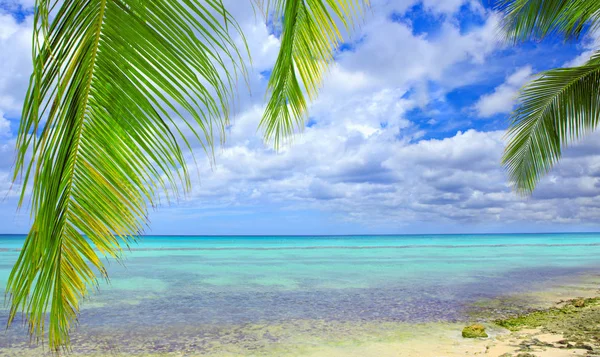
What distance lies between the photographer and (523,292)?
33.8 feet

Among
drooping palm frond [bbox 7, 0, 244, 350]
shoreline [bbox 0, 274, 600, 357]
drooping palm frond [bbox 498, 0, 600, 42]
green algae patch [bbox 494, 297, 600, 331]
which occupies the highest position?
drooping palm frond [bbox 498, 0, 600, 42]

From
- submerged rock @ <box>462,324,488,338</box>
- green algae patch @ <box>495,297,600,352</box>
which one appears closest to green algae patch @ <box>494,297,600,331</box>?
green algae patch @ <box>495,297,600,352</box>

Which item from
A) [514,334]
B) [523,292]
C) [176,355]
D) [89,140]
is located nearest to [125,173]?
[89,140]

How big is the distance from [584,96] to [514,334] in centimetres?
342

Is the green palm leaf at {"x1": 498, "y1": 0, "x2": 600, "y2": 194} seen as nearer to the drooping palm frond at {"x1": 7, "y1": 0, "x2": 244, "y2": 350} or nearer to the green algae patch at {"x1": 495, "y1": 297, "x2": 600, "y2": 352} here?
the green algae patch at {"x1": 495, "y1": 297, "x2": 600, "y2": 352}

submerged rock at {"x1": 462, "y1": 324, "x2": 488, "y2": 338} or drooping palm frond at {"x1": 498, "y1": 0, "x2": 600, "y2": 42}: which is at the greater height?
drooping palm frond at {"x1": 498, "y1": 0, "x2": 600, "y2": 42}

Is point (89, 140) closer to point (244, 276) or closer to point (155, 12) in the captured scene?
point (155, 12)

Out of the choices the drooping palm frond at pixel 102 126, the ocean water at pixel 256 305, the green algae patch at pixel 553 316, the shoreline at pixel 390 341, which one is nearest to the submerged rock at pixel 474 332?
the shoreline at pixel 390 341

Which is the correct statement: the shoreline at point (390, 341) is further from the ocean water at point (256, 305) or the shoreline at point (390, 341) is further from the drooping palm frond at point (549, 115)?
the drooping palm frond at point (549, 115)

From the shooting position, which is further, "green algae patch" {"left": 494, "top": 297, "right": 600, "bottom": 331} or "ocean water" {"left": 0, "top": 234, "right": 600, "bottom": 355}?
"green algae patch" {"left": 494, "top": 297, "right": 600, "bottom": 331}

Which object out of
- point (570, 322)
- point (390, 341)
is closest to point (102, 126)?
point (390, 341)

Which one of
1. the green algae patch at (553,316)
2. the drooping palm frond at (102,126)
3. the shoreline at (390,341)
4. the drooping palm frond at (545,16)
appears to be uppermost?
the drooping palm frond at (545,16)

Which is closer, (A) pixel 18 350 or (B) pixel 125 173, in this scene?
(B) pixel 125 173

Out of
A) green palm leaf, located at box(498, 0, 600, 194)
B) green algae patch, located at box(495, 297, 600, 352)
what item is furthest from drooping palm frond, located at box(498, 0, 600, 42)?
green algae patch, located at box(495, 297, 600, 352)
